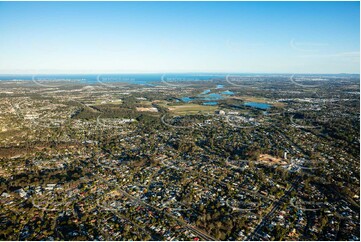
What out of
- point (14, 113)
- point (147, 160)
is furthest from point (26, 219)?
point (14, 113)

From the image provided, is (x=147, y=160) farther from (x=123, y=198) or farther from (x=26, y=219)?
(x=26, y=219)

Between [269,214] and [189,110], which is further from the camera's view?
[189,110]

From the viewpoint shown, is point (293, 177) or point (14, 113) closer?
point (293, 177)

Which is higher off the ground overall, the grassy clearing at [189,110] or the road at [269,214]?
the grassy clearing at [189,110]

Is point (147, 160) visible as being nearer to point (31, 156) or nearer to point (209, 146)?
point (209, 146)

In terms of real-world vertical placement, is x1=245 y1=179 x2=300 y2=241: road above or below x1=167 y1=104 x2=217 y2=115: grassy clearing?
below

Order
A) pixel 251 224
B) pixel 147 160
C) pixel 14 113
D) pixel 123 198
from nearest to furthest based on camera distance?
pixel 251 224, pixel 123 198, pixel 147 160, pixel 14 113

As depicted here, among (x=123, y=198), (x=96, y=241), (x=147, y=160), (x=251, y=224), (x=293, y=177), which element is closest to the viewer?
(x=96, y=241)

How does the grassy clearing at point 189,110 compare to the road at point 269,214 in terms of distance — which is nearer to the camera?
the road at point 269,214

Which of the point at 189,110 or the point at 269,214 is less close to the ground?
the point at 189,110

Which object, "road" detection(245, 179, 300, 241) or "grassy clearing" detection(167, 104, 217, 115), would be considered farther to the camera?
"grassy clearing" detection(167, 104, 217, 115)
